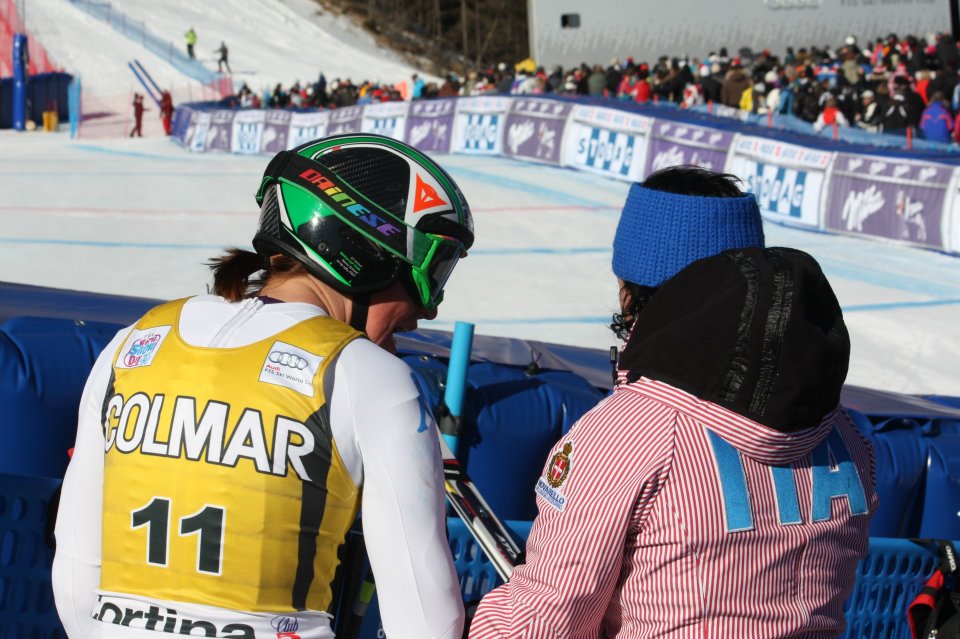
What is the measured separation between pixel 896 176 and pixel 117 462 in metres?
12.2

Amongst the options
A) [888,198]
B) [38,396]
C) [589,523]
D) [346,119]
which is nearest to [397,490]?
[589,523]

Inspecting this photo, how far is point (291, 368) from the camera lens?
5.11 feet

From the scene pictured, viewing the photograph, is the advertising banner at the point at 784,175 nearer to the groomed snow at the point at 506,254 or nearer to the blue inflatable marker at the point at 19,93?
the groomed snow at the point at 506,254

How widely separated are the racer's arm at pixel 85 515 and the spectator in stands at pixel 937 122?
14753 millimetres

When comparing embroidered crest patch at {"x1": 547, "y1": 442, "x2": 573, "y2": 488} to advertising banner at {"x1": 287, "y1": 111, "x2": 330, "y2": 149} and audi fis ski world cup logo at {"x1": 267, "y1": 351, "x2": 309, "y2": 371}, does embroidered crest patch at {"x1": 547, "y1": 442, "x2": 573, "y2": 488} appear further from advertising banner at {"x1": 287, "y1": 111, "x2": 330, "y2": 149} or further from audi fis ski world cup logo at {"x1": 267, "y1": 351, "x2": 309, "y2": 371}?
advertising banner at {"x1": 287, "y1": 111, "x2": 330, "y2": 149}

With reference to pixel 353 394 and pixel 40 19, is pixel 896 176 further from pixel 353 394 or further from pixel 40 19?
pixel 40 19

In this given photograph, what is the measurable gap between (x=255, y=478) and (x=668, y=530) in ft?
1.98

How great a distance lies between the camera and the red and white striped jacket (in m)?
1.63

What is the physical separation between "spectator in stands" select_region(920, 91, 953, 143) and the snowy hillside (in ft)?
107

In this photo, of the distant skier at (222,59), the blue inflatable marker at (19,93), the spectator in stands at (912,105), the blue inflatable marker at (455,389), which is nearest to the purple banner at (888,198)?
the spectator in stands at (912,105)

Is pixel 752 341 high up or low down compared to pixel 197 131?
down

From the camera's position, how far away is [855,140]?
14719 millimetres

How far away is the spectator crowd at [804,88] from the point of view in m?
16.1

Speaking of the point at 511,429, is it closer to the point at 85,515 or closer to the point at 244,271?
the point at 244,271
